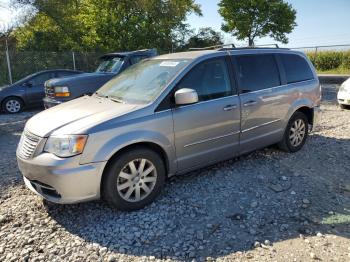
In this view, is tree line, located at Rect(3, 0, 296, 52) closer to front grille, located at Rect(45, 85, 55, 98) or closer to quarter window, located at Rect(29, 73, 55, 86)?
quarter window, located at Rect(29, 73, 55, 86)

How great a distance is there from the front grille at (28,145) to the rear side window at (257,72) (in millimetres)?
2839

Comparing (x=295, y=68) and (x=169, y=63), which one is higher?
(x=169, y=63)

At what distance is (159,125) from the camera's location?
4.34 m

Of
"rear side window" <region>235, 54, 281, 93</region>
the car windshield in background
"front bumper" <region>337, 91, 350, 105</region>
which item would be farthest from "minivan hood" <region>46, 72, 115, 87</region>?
"front bumper" <region>337, 91, 350, 105</region>

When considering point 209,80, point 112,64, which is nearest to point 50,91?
point 112,64

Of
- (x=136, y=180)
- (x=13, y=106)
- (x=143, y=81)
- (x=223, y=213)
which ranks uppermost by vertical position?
(x=143, y=81)

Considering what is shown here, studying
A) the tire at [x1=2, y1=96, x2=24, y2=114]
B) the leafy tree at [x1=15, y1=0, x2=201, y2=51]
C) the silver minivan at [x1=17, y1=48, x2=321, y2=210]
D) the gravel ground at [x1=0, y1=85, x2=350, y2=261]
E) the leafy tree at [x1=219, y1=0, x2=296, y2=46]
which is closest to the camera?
the gravel ground at [x1=0, y1=85, x2=350, y2=261]

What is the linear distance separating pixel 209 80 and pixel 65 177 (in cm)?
227

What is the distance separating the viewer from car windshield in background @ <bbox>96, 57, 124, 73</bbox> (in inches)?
380

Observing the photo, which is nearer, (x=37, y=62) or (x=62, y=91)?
(x=62, y=91)

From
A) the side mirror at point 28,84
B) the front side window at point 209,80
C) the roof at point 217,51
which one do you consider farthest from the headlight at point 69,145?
the side mirror at point 28,84

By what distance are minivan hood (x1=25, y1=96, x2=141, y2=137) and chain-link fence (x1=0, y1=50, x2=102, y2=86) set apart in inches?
531

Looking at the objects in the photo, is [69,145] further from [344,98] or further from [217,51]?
[344,98]

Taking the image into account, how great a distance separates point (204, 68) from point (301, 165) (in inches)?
88.3
